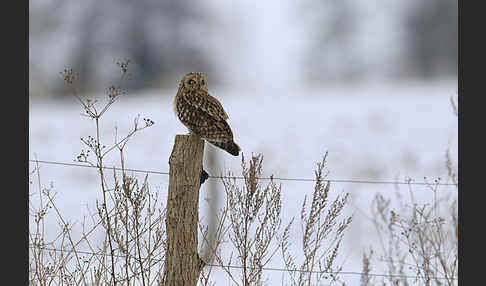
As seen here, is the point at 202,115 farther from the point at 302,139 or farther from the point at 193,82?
the point at 302,139

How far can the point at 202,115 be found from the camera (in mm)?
2904

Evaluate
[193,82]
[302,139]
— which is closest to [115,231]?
[193,82]

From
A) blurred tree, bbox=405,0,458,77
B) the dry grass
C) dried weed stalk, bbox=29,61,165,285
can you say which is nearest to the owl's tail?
dried weed stalk, bbox=29,61,165,285

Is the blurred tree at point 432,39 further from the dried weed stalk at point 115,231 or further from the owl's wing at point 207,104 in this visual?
the dried weed stalk at point 115,231

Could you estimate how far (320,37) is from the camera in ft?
44.3

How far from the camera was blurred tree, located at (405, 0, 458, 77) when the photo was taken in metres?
13.5

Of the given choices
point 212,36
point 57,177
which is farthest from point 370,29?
point 57,177

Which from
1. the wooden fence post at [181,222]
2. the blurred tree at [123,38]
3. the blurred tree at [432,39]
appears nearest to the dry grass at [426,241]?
the wooden fence post at [181,222]

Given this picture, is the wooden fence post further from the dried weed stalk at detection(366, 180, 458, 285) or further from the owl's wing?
the dried weed stalk at detection(366, 180, 458, 285)

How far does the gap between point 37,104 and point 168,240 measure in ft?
39.0

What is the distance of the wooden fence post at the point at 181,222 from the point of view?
2674mm

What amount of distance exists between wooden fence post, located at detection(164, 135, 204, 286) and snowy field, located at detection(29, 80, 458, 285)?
1.44m

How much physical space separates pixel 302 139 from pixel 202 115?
21.1ft

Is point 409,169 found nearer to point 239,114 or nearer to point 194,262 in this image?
point 239,114
